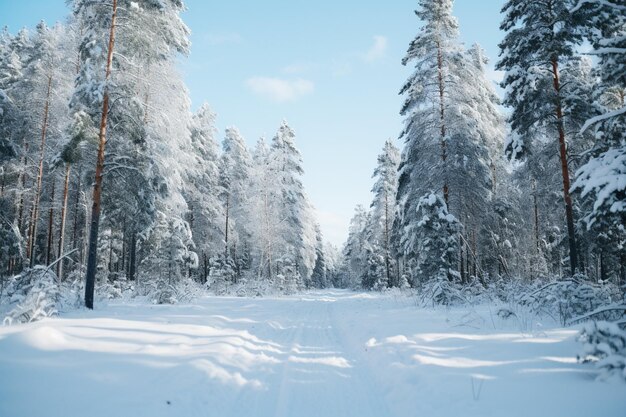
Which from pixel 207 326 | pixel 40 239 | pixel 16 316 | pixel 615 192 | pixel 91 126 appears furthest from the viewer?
pixel 40 239

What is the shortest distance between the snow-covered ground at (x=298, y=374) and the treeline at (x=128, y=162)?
6.32 m

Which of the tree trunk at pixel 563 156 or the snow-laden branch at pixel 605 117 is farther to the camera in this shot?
the tree trunk at pixel 563 156

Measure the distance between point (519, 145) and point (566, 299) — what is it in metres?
7.40

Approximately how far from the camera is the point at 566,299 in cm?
795

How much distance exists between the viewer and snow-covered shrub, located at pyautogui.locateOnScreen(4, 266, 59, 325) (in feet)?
26.2

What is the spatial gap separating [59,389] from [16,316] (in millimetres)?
5352

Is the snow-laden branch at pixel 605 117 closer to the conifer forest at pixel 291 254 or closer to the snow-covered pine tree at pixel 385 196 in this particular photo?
the conifer forest at pixel 291 254

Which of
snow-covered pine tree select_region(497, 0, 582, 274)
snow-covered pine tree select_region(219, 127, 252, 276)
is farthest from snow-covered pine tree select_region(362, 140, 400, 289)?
snow-covered pine tree select_region(497, 0, 582, 274)

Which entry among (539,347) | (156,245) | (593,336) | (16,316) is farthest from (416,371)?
(156,245)

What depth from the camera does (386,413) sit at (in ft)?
14.0

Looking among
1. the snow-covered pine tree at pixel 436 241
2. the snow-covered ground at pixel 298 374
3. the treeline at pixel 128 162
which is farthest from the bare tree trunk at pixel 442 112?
the treeline at pixel 128 162

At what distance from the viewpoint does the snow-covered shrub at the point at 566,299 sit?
7812 mm

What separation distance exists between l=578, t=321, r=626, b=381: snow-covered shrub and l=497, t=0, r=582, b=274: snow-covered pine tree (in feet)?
31.5

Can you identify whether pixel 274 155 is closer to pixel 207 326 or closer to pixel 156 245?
pixel 156 245
